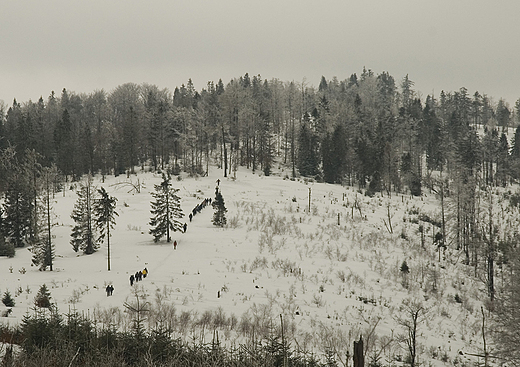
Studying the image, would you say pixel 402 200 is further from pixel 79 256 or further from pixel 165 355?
pixel 165 355

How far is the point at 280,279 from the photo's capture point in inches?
1035

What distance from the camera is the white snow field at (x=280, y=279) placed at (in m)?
18.7

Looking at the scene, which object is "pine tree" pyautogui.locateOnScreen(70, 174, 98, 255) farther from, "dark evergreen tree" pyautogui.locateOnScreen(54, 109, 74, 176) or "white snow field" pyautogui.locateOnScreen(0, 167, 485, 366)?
"dark evergreen tree" pyautogui.locateOnScreen(54, 109, 74, 176)

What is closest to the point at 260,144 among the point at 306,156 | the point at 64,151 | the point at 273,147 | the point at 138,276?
the point at 273,147

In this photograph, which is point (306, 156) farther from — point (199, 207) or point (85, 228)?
point (85, 228)

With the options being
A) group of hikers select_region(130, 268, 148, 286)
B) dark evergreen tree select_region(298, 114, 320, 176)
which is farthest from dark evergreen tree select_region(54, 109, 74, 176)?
group of hikers select_region(130, 268, 148, 286)

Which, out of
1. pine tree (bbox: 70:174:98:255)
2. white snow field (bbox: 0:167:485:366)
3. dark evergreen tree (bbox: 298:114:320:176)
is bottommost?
white snow field (bbox: 0:167:485:366)

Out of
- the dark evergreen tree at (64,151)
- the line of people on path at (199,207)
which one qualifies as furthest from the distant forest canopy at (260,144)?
the line of people on path at (199,207)

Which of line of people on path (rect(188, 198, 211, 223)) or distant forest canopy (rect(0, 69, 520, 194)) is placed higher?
distant forest canopy (rect(0, 69, 520, 194))

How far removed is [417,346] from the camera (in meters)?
19.1

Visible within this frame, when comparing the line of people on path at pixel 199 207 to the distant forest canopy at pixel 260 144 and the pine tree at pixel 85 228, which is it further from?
the distant forest canopy at pixel 260 144

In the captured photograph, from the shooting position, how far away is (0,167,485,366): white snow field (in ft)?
61.3

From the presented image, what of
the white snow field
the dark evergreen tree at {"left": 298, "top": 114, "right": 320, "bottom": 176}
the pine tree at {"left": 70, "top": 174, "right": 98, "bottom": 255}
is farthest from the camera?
the dark evergreen tree at {"left": 298, "top": 114, "right": 320, "bottom": 176}

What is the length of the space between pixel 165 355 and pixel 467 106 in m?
134
